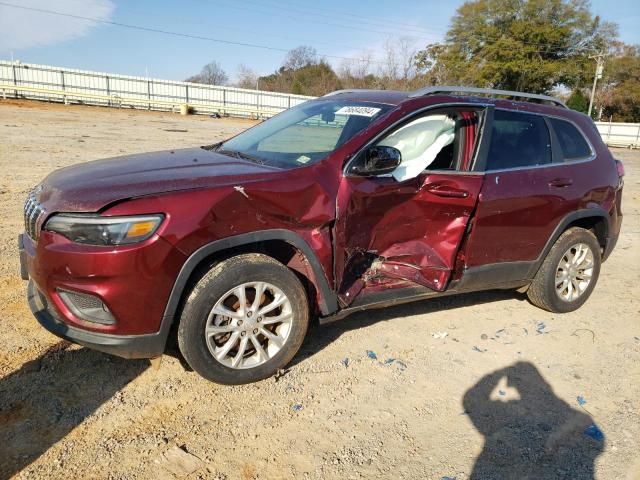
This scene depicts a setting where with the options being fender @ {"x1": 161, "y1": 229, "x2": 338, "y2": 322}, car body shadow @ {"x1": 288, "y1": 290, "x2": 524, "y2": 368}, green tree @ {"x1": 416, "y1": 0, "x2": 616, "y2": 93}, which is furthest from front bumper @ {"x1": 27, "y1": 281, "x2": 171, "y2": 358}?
green tree @ {"x1": 416, "y1": 0, "x2": 616, "y2": 93}

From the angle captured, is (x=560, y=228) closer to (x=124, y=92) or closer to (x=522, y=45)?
(x=124, y=92)

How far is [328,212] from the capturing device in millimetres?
3270

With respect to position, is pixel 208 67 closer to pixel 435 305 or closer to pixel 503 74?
pixel 503 74

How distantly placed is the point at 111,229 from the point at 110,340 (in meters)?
0.61

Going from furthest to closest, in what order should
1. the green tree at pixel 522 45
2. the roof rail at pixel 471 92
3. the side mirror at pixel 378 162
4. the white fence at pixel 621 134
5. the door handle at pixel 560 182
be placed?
the green tree at pixel 522 45, the white fence at pixel 621 134, the door handle at pixel 560 182, the roof rail at pixel 471 92, the side mirror at pixel 378 162

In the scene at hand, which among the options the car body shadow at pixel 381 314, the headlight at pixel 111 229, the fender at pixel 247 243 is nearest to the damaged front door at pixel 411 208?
the fender at pixel 247 243

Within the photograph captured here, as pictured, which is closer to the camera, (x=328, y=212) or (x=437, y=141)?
(x=328, y=212)

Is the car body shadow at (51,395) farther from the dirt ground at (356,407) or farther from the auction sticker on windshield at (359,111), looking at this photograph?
the auction sticker on windshield at (359,111)

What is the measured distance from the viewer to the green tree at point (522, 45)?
47875mm

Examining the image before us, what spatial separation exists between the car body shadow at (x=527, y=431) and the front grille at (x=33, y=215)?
2.72m

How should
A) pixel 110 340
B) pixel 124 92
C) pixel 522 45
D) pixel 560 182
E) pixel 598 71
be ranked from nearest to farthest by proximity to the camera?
pixel 110 340 < pixel 560 182 < pixel 124 92 < pixel 598 71 < pixel 522 45

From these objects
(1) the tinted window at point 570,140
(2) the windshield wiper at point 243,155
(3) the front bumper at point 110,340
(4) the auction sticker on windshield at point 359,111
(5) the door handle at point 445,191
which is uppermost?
(4) the auction sticker on windshield at point 359,111

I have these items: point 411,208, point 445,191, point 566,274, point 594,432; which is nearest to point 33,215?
point 411,208

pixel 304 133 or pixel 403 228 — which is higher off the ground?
pixel 304 133
